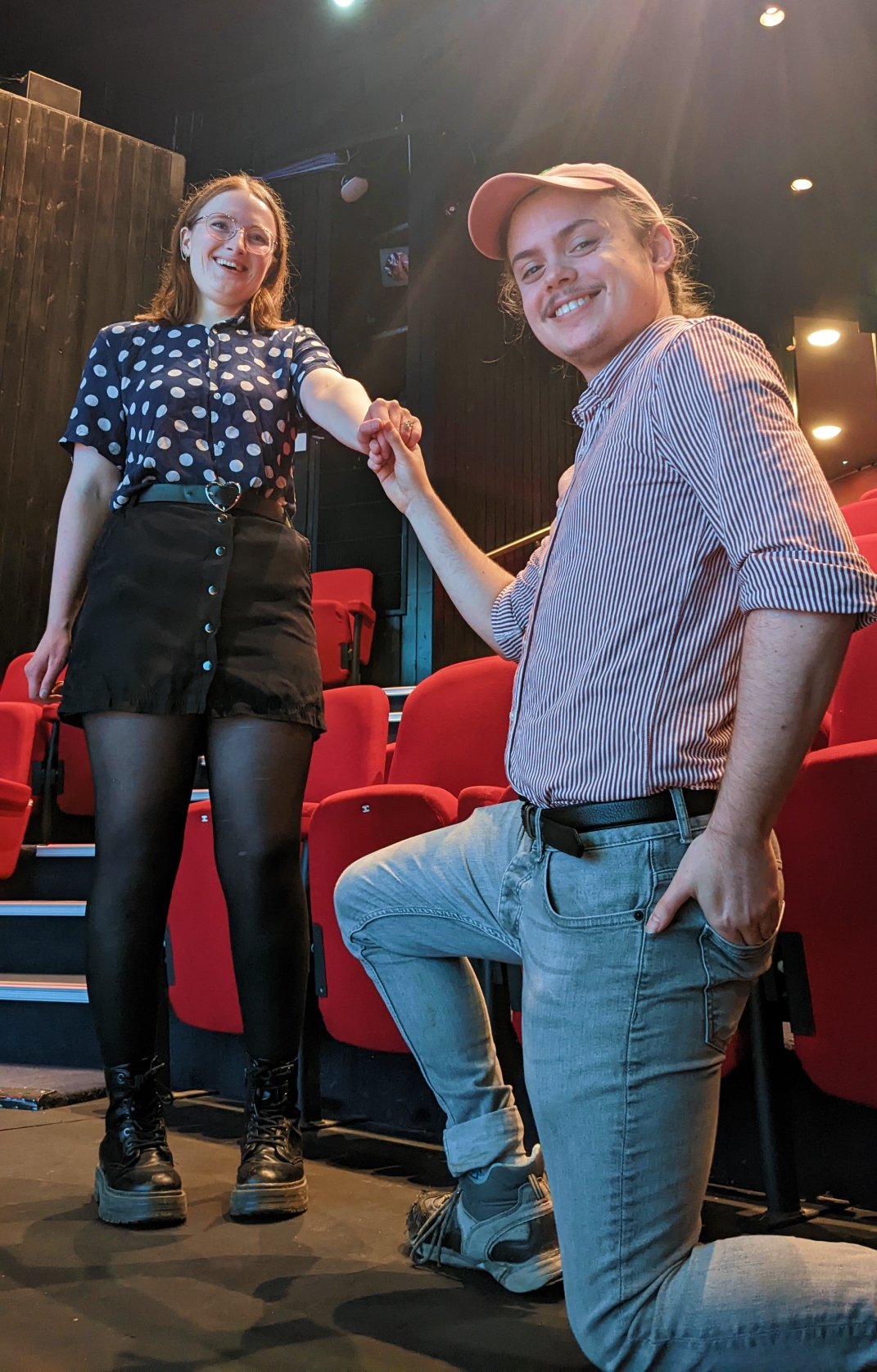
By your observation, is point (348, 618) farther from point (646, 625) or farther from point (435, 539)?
point (646, 625)

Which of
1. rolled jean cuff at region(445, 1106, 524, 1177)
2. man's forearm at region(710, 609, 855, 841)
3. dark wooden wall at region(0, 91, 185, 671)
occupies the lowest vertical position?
rolled jean cuff at region(445, 1106, 524, 1177)

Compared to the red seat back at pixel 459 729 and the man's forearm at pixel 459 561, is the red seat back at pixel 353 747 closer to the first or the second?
the red seat back at pixel 459 729

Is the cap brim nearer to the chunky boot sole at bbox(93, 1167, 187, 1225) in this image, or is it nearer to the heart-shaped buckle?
the heart-shaped buckle

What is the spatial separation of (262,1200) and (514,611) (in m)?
0.75

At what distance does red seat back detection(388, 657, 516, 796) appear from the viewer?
1.92 meters

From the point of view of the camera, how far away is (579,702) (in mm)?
825

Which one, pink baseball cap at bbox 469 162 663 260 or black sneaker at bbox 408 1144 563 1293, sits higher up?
pink baseball cap at bbox 469 162 663 260

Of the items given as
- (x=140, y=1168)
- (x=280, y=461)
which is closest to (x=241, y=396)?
(x=280, y=461)

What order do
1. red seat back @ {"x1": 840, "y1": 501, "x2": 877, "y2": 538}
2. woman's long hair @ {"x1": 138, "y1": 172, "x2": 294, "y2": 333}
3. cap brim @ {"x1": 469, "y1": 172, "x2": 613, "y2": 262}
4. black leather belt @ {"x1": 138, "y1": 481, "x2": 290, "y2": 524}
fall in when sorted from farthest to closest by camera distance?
red seat back @ {"x1": 840, "y1": 501, "x2": 877, "y2": 538} → woman's long hair @ {"x1": 138, "y1": 172, "x2": 294, "y2": 333} → black leather belt @ {"x1": 138, "y1": 481, "x2": 290, "y2": 524} → cap brim @ {"x1": 469, "y1": 172, "x2": 613, "y2": 262}

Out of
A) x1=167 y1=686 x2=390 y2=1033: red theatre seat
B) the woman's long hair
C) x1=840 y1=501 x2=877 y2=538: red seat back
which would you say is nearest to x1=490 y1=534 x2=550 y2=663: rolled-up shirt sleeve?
the woman's long hair

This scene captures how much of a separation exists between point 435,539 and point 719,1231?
2.69 ft

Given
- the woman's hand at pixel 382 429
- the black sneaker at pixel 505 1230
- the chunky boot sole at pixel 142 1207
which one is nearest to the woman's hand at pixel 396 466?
the woman's hand at pixel 382 429

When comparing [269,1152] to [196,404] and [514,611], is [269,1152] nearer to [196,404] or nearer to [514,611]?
[514,611]

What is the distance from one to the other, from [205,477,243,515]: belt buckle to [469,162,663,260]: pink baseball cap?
0.46 meters
